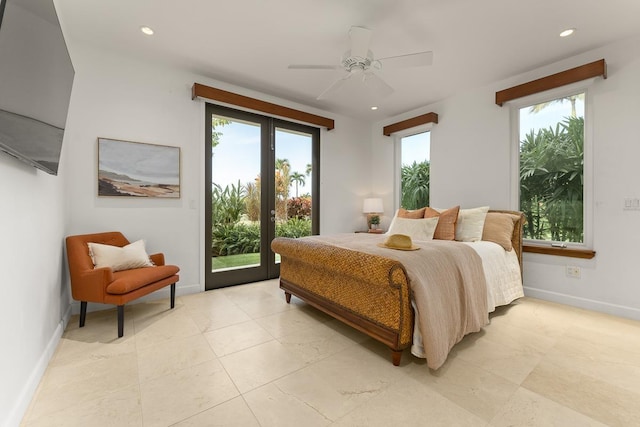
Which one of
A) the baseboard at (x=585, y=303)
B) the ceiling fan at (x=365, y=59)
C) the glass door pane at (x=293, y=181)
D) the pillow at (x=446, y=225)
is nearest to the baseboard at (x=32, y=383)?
the glass door pane at (x=293, y=181)

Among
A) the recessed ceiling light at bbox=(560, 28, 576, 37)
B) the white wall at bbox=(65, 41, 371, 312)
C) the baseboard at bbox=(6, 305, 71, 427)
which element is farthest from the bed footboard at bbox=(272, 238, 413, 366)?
the recessed ceiling light at bbox=(560, 28, 576, 37)

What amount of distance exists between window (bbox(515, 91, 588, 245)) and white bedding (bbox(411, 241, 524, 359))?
2.22 ft

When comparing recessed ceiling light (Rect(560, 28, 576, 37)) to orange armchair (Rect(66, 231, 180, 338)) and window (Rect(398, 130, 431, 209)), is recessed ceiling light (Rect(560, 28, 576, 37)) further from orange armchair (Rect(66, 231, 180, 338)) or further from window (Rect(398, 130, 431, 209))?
orange armchair (Rect(66, 231, 180, 338))

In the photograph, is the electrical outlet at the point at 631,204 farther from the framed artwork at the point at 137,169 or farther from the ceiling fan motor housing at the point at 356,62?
the framed artwork at the point at 137,169

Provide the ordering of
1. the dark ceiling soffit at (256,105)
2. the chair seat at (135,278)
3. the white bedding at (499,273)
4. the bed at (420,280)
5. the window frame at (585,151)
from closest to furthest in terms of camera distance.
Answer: the bed at (420,280)
the chair seat at (135,278)
the white bedding at (499,273)
the window frame at (585,151)
the dark ceiling soffit at (256,105)

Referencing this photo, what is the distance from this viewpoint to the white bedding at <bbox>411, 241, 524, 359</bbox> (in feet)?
8.22

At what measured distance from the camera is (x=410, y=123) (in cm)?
436

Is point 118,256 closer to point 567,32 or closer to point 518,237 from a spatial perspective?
point 518,237

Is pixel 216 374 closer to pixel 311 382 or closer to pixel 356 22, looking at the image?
pixel 311 382

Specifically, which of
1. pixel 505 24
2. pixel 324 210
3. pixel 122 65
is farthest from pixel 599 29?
pixel 122 65

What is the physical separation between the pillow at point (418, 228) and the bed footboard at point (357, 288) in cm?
123

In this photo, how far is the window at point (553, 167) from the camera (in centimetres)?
295

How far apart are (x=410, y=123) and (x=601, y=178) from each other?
242cm

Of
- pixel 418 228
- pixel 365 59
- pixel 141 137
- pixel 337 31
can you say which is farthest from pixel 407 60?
pixel 141 137
